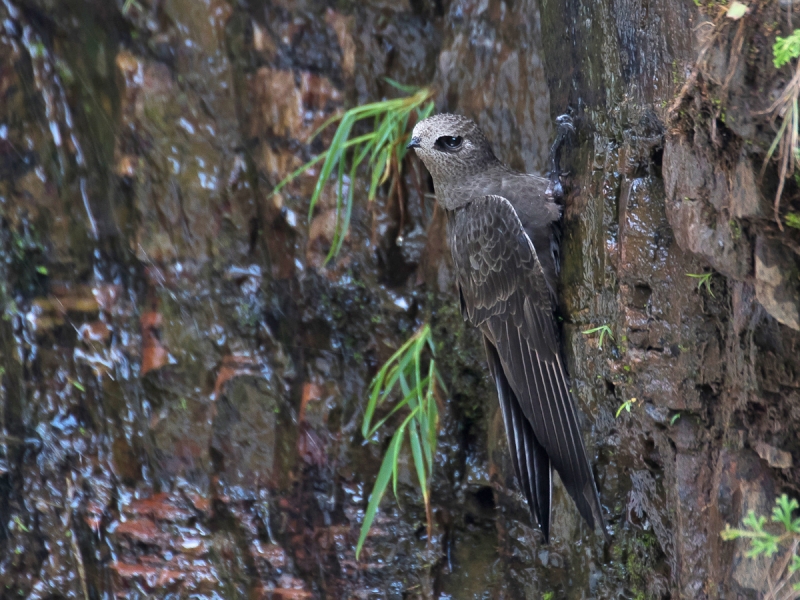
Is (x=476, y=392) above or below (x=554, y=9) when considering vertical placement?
below

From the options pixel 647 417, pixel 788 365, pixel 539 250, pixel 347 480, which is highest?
pixel 539 250

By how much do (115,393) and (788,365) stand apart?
3.28m

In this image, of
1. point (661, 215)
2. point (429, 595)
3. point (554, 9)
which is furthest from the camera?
point (429, 595)

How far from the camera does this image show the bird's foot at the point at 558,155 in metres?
2.47

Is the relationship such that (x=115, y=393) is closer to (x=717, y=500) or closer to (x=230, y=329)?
(x=230, y=329)

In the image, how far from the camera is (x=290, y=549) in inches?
139

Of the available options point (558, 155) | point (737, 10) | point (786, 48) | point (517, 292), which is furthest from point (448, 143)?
point (786, 48)

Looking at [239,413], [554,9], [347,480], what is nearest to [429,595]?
[347,480]

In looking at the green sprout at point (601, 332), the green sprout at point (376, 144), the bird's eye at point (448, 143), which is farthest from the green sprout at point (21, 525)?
the green sprout at point (601, 332)

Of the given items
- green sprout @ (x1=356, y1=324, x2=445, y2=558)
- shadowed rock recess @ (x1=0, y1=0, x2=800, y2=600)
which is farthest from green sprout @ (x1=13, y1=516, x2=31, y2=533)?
green sprout @ (x1=356, y1=324, x2=445, y2=558)

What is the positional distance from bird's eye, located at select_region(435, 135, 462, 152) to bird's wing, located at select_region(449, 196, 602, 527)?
0.87ft

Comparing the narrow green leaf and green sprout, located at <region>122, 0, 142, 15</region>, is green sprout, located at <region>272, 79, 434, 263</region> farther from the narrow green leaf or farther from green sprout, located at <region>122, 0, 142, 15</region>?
green sprout, located at <region>122, 0, 142, 15</region>

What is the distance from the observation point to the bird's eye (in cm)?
285

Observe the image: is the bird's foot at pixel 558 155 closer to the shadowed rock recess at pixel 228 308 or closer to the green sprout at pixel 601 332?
the shadowed rock recess at pixel 228 308
